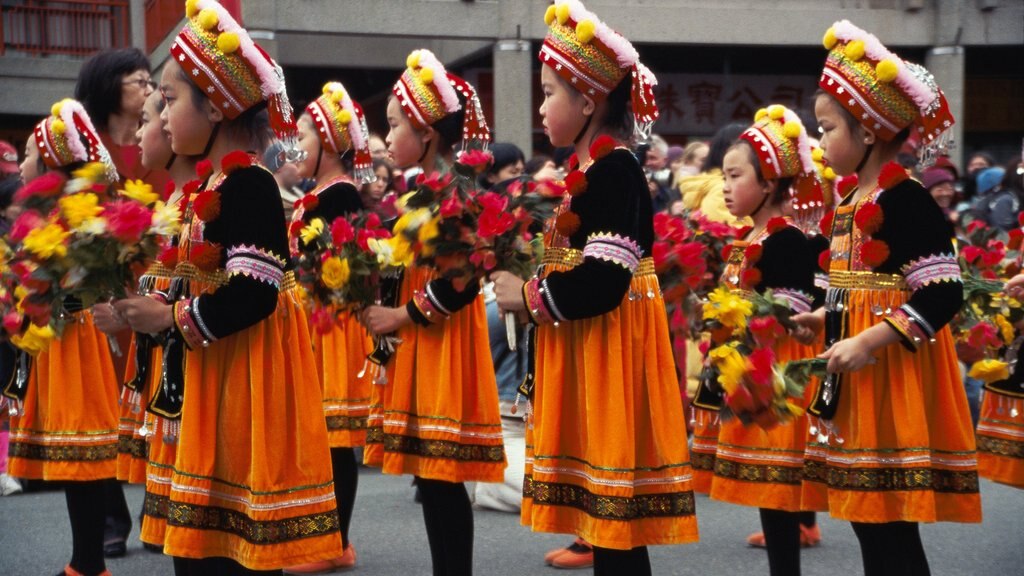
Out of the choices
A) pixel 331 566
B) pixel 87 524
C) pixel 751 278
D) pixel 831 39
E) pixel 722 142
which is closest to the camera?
pixel 831 39

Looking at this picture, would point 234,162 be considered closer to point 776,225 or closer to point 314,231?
point 314,231

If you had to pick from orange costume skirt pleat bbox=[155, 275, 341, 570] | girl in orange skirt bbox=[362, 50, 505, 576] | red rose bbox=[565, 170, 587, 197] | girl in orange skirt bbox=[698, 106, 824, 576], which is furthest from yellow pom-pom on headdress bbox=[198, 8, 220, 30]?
girl in orange skirt bbox=[698, 106, 824, 576]

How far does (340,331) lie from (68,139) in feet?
4.77

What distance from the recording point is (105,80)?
552 cm

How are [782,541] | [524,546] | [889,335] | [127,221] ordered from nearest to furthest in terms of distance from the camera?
1. [127,221]
2. [889,335]
3. [782,541]
4. [524,546]

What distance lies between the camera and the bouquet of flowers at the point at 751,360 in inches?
137

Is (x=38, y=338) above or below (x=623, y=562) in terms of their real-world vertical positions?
above

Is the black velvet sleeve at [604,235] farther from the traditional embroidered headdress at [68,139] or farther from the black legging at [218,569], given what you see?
the traditional embroidered headdress at [68,139]

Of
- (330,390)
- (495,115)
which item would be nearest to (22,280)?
(330,390)

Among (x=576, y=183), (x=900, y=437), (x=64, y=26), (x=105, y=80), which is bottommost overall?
(x=900, y=437)

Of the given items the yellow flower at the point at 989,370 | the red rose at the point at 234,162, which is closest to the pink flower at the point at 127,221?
the red rose at the point at 234,162

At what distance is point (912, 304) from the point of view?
3.54 m

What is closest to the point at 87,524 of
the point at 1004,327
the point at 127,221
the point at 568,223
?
the point at 127,221

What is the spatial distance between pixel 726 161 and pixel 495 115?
8.88m
